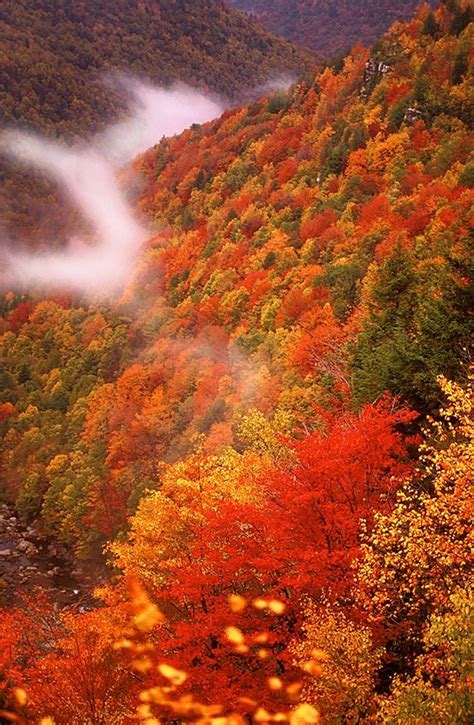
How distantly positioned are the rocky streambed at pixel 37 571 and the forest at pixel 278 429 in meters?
1.58

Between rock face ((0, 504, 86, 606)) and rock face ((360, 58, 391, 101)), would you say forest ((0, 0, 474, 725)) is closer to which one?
rock face ((360, 58, 391, 101))

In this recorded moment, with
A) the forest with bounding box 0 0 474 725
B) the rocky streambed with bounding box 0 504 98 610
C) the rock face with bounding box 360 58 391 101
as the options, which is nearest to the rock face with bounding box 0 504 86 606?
the rocky streambed with bounding box 0 504 98 610

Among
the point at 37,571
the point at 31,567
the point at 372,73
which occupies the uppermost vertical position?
the point at 372,73

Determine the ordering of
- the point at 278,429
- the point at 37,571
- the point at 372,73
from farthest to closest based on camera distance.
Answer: the point at 372,73
the point at 37,571
the point at 278,429

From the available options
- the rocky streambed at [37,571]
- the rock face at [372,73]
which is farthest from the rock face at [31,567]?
the rock face at [372,73]

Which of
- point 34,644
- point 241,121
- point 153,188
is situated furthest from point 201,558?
point 153,188

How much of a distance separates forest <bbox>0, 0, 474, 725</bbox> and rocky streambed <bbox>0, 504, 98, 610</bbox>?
1581 mm

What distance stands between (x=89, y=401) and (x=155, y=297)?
106 feet

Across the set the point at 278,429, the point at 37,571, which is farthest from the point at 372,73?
the point at 37,571

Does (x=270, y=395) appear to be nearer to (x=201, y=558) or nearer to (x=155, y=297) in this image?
(x=201, y=558)

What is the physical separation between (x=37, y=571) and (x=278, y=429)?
38.9 m

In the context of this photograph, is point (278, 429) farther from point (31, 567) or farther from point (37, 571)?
point (31, 567)

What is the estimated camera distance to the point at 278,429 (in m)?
33.2

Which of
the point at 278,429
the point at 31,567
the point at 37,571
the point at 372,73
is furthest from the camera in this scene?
the point at 372,73
